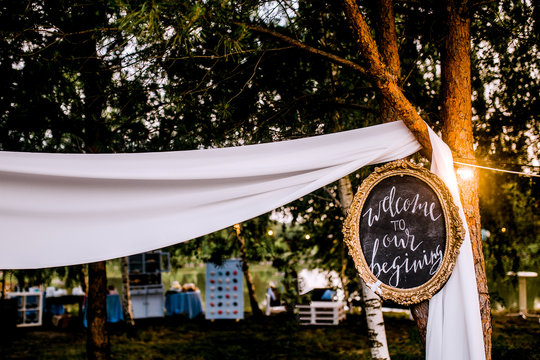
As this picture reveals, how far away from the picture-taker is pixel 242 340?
9.19m

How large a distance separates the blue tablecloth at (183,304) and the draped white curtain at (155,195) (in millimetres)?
10840

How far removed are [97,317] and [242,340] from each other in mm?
4442

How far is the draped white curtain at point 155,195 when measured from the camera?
228 centimetres

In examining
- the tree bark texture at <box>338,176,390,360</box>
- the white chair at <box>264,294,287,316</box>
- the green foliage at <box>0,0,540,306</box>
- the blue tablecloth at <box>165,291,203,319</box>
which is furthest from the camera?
the blue tablecloth at <box>165,291,203,319</box>

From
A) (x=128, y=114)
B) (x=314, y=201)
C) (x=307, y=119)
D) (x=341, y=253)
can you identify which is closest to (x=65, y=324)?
(x=341, y=253)

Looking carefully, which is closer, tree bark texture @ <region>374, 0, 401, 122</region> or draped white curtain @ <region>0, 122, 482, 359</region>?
draped white curtain @ <region>0, 122, 482, 359</region>

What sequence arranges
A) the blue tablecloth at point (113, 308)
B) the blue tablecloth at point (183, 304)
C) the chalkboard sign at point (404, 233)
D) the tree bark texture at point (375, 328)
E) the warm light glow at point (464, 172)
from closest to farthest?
the chalkboard sign at point (404, 233), the warm light glow at point (464, 172), the tree bark texture at point (375, 328), the blue tablecloth at point (113, 308), the blue tablecloth at point (183, 304)

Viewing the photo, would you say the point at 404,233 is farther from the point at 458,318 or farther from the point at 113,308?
the point at 113,308

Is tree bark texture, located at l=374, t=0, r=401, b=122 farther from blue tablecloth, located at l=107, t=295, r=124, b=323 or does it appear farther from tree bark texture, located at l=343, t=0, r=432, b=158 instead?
blue tablecloth, located at l=107, t=295, r=124, b=323

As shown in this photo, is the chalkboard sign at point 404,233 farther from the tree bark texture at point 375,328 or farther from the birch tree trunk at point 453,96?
the tree bark texture at point 375,328

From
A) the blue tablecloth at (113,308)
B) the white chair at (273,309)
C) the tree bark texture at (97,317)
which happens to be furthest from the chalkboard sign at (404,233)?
the white chair at (273,309)

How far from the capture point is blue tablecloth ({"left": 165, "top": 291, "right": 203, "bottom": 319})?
1267cm

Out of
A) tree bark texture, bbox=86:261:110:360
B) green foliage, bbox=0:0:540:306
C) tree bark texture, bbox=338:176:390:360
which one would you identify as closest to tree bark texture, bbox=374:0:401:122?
green foliage, bbox=0:0:540:306

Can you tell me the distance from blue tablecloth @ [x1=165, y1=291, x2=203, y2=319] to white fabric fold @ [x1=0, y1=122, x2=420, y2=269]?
10842 millimetres
